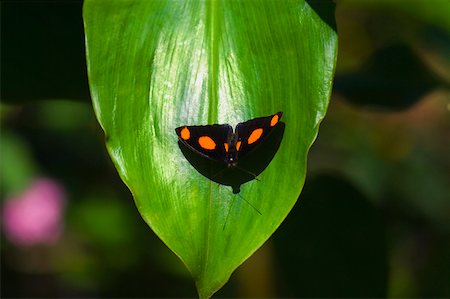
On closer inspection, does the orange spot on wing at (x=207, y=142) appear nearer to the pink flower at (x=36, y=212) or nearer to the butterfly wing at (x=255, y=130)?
the butterfly wing at (x=255, y=130)

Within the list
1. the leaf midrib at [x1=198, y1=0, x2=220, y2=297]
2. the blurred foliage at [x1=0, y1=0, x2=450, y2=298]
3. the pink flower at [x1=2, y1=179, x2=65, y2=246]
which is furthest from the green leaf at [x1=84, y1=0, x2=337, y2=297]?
the pink flower at [x1=2, y1=179, x2=65, y2=246]

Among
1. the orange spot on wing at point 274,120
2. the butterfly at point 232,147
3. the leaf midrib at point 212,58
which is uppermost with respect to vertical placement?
the leaf midrib at point 212,58

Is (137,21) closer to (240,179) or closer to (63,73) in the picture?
(240,179)

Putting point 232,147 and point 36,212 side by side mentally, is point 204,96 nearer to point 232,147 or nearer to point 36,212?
point 232,147

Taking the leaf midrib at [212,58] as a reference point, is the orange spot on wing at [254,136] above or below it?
below

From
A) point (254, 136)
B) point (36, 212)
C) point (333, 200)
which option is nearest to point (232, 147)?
point (254, 136)

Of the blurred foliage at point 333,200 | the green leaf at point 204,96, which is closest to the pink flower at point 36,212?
the blurred foliage at point 333,200

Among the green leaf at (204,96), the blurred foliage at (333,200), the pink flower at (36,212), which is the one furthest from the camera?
the pink flower at (36,212)

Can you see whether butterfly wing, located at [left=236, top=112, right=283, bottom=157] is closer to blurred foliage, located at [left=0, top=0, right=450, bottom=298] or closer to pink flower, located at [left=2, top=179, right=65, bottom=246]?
blurred foliage, located at [left=0, top=0, right=450, bottom=298]
